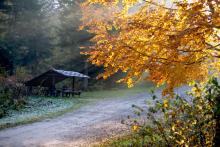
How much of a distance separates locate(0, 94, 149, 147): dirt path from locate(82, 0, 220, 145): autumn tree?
4.29 m

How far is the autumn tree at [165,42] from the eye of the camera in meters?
4.32

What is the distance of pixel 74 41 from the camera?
104 ft

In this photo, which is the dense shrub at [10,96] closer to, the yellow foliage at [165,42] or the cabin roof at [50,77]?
the cabin roof at [50,77]

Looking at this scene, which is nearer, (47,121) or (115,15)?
(115,15)

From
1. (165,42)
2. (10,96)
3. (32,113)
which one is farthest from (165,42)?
(10,96)

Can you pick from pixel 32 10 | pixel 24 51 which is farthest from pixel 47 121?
pixel 32 10

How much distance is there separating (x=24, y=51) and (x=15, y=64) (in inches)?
71.0

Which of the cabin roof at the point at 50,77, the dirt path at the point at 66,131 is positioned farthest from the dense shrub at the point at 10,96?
the cabin roof at the point at 50,77

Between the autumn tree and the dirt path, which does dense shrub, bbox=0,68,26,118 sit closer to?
the dirt path

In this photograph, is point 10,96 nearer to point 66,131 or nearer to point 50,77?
point 50,77

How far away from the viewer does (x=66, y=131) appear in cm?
1062

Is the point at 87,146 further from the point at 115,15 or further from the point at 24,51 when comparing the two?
the point at 24,51

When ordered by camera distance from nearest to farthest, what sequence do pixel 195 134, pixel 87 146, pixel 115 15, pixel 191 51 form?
pixel 195 134 → pixel 191 51 → pixel 115 15 → pixel 87 146

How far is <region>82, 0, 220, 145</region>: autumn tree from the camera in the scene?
432 centimetres
